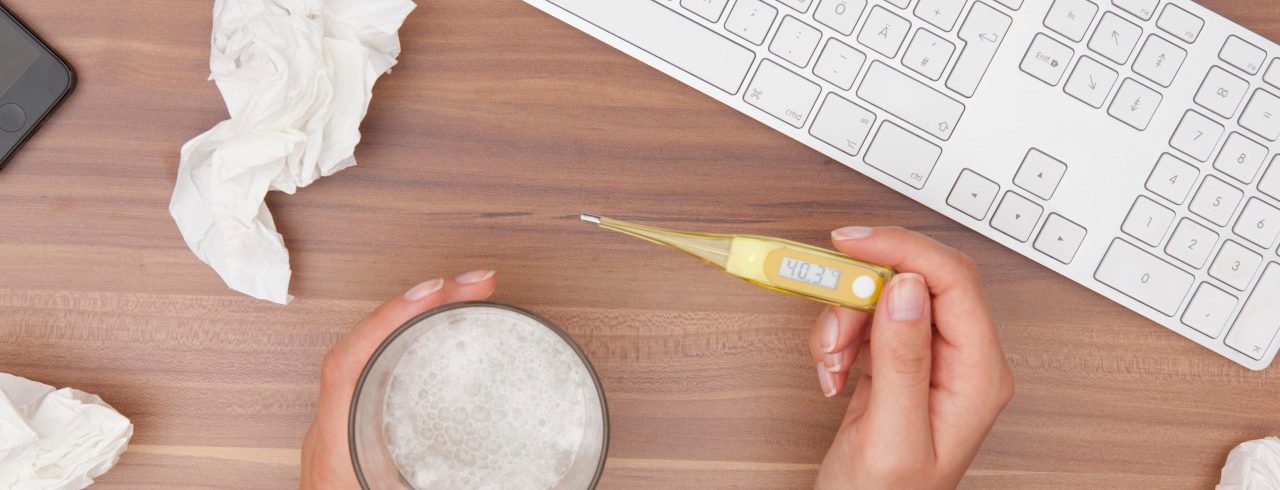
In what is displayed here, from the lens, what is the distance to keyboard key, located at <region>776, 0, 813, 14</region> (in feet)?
1.93

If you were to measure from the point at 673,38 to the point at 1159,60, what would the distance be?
33 cm

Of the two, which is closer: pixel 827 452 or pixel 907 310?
pixel 907 310

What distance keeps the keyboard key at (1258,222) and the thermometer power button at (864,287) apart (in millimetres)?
279

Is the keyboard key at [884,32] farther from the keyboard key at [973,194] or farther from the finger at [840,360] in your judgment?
the finger at [840,360]

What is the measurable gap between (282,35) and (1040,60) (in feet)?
1.66

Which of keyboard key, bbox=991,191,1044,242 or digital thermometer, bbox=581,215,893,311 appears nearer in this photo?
digital thermometer, bbox=581,215,893,311

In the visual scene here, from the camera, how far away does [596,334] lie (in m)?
0.62

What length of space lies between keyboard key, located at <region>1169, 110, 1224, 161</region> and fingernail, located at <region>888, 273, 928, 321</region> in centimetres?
23

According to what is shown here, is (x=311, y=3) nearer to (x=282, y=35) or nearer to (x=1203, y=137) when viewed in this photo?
(x=282, y=35)

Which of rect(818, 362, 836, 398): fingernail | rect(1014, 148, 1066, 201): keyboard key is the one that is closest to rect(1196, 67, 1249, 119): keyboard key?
rect(1014, 148, 1066, 201): keyboard key

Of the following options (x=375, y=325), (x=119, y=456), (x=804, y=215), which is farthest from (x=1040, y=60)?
(x=119, y=456)

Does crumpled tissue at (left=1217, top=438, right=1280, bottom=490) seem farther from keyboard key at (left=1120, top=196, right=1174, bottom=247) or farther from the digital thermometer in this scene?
the digital thermometer

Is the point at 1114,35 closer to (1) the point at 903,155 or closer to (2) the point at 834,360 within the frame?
(1) the point at 903,155

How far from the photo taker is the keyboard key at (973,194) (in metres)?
0.59
